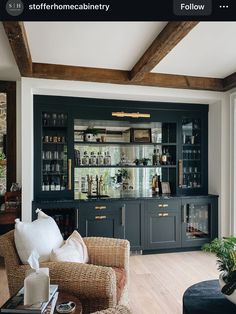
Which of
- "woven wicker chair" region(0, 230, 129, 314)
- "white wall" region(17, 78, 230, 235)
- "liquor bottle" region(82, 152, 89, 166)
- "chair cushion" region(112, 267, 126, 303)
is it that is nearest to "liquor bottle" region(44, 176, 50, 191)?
"white wall" region(17, 78, 230, 235)

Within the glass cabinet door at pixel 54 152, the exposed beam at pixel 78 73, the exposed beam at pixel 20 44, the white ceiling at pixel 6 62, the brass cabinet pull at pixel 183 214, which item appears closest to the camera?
the exposed beam at pixel 20 44

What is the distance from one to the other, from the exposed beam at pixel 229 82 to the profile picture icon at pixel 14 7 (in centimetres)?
312

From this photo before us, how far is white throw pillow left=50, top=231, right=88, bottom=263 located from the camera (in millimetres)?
2002

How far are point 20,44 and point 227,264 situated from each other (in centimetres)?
254

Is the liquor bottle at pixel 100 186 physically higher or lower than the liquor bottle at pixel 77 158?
lower

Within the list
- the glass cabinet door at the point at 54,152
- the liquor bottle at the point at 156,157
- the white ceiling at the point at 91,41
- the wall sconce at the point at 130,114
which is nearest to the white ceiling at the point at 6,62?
the white ceiling at the point at 91,41

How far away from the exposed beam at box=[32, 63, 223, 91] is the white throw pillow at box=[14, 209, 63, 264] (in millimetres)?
2043

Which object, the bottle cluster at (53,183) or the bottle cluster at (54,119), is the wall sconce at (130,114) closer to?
the bottle cluster at (54,119)

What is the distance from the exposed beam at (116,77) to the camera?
341 centimetres

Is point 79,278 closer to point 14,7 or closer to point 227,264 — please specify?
point 227,264

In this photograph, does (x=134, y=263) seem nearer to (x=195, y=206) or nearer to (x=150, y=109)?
(x=195, y=206)

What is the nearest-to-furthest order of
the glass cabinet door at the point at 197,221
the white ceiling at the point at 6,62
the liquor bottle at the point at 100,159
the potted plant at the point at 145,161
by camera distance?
the white ceiling at the point at 6,62, the glass cabinet door at the point at 197,221, the liquor bottle at the point at 100,159, the potted plant at the point at 145,161

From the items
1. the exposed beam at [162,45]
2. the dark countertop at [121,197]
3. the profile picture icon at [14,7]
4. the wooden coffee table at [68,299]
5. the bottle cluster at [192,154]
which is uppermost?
the exposed beam at [162,45]

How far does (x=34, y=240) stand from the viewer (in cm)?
202
